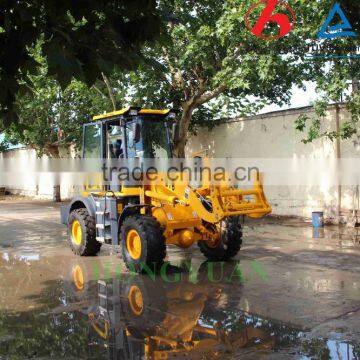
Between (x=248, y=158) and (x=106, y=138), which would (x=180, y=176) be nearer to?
(x=106, y=138)

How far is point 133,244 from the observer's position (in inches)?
322

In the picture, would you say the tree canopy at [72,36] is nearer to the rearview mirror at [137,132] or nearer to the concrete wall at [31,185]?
the rearview mirror at [137,132]

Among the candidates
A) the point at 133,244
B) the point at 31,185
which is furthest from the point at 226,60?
the point at 31,185

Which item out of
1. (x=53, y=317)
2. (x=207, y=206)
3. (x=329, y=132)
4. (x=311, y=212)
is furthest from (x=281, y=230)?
(x=53, y=317)

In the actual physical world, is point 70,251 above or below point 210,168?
below

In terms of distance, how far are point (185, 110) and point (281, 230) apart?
15.2 feet

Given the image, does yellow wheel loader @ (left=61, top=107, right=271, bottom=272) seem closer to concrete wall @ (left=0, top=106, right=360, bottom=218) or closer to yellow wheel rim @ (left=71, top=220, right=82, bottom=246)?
yellow wheel rim @ (left=71, top=220, right=82, bottom=246)

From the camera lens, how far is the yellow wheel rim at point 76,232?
9.73 metres

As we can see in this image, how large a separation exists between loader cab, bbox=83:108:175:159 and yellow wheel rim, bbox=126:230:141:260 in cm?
131

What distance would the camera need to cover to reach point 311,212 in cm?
1419

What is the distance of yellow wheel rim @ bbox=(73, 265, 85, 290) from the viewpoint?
286 inches

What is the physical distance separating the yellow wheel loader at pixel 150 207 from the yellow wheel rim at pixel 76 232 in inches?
8.1
